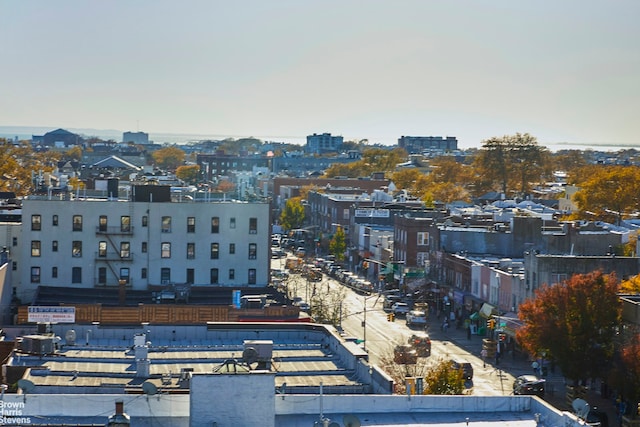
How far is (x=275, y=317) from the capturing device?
58.3 m

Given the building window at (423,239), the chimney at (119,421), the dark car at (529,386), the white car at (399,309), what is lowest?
the white car at (399,309)

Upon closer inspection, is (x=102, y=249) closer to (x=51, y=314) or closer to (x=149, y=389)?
(x=51, y=314)

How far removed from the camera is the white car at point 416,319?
74500 mm

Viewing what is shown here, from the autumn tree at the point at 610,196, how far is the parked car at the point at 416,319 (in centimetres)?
4491

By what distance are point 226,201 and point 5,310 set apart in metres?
15.2

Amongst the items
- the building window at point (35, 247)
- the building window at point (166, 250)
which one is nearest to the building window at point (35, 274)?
the building window at point (35, 247)

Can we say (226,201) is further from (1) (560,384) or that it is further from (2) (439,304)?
(1) (560,384)

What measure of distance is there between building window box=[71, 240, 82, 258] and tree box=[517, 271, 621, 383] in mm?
26291

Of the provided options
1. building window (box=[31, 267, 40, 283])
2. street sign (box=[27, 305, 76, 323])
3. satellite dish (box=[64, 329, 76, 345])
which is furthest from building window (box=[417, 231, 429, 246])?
satellite dish (box=[64, 329, 76, 345])

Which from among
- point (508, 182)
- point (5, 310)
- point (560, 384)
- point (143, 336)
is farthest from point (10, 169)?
point (143, 336)

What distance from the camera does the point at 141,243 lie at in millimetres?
69438

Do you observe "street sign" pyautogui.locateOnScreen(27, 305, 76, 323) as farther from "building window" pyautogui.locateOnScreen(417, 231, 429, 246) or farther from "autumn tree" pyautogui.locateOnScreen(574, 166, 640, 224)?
"autumn tree" pyautogui.locateOnScreen(574, 166, 640, 224)

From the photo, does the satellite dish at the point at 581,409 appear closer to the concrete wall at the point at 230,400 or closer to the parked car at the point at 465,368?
the concrete wall at the point at 230,400

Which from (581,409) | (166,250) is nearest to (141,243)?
(166,250)
